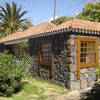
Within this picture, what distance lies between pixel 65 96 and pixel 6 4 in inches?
804

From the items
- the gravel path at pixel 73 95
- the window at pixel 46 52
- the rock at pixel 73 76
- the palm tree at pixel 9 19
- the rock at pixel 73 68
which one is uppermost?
the palm tree at pixel 9 19

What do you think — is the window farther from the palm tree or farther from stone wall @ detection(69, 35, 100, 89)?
the palm tree

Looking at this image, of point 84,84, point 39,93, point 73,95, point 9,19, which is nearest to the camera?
point 73,95

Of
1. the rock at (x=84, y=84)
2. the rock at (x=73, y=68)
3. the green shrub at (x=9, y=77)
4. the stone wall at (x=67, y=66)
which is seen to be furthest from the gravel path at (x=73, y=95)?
the green shrub at (x=9, y=77)

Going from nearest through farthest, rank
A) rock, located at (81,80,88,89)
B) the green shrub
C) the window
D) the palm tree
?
1. the green shrub
2. rock, located at (81,80,88,89)
3. the window
4. the palm tree

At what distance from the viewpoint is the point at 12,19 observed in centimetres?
2338

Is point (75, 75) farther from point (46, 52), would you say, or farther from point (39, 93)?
point (46, 52)

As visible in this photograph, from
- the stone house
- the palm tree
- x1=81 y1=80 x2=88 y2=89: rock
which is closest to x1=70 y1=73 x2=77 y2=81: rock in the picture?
the stone house

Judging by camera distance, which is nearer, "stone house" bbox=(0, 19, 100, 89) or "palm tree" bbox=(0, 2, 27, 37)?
"stone house" bbox=(0, 19, 100, 89)

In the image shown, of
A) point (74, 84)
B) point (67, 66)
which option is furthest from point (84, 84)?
point (67, 66)

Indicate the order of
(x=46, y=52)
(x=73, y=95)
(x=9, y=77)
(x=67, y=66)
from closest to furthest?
(x=9, y=77), (x=73, y=95), (x=67, y=66), (x=46, y=52)

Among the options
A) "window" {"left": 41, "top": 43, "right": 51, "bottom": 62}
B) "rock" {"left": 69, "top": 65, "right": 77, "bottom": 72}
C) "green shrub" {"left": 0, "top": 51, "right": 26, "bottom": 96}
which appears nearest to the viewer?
"green shrub" {"left": 0, "top": 51, "right": 26, "bottom": 96}

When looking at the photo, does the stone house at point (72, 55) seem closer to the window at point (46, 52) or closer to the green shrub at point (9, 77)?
the window at point (46, 52)

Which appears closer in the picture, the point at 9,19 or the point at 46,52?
the point at 46,52
